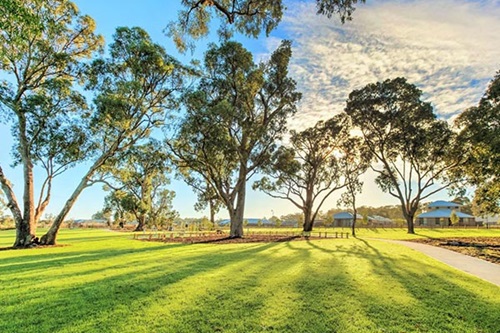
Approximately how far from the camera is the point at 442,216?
56.4 m

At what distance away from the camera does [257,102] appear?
2391 centimetres

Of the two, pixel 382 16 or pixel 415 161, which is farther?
pixel 415 161

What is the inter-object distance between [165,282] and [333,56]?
1407cm

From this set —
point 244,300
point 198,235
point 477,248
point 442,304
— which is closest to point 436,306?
point 442,304

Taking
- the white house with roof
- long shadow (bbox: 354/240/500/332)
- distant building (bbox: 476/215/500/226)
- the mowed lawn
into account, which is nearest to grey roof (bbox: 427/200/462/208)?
the white house with roof

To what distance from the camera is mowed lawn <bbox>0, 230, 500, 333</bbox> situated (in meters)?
4.15

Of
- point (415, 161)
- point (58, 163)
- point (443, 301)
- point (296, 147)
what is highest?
point (296, 147)

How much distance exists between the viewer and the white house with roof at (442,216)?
56.2 m

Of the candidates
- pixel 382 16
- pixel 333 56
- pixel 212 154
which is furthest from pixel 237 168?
pixel 382 16

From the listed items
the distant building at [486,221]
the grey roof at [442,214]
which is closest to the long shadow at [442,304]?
the grey roof at [442,214]

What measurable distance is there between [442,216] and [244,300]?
2565 inches

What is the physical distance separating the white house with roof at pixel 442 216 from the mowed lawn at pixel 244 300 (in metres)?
59.1

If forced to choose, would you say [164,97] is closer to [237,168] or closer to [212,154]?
[212,154]

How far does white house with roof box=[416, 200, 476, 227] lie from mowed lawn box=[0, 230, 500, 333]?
5907 cm
